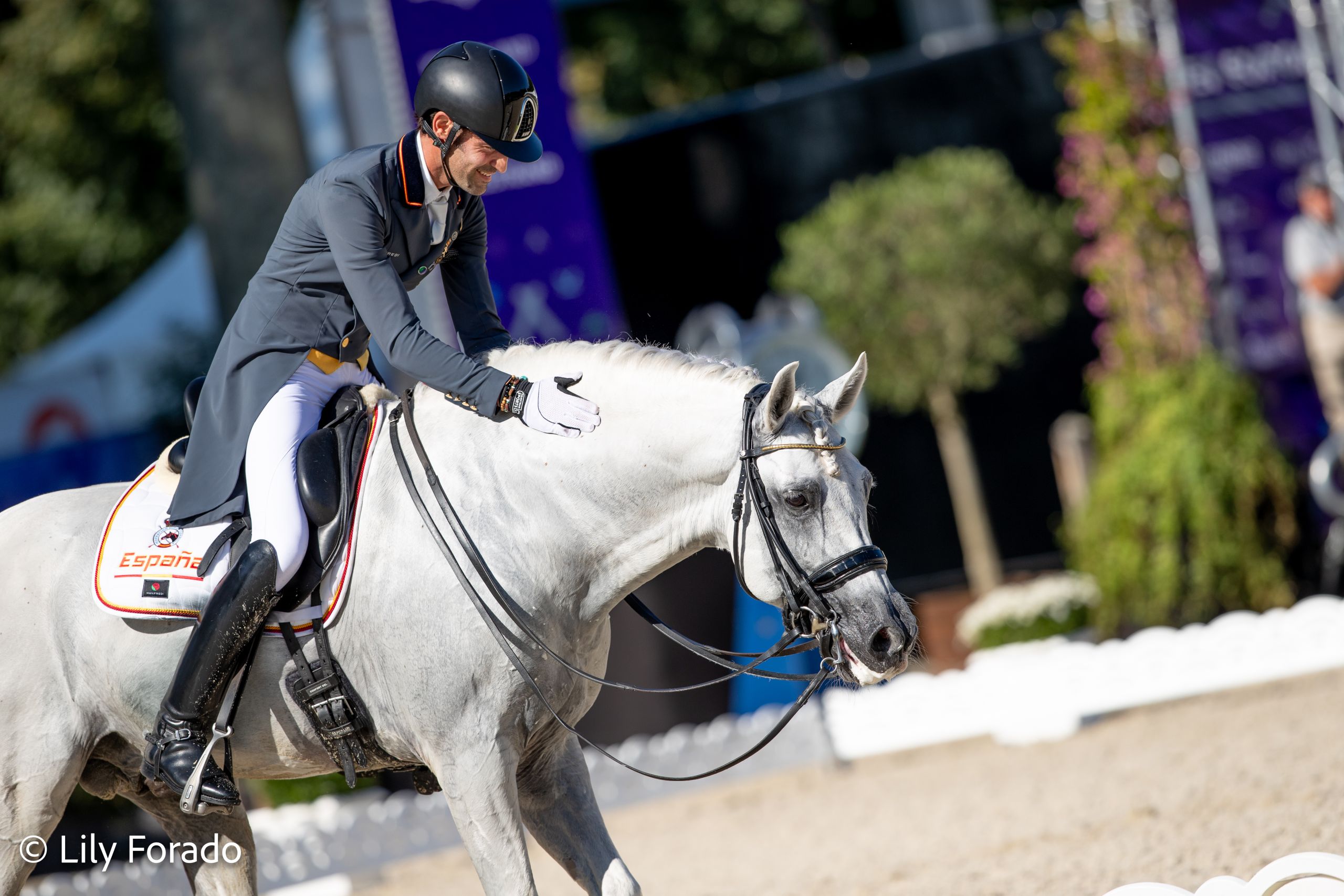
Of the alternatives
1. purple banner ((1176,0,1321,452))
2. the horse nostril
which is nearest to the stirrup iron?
the horse nostril

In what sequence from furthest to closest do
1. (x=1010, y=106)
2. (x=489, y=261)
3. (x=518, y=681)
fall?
(x=1010, y=106) < (x=489, y=261) < (x=518, y=681)

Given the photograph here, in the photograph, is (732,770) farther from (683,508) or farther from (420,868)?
(683,508)

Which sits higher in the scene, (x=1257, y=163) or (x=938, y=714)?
(x=1257, y=163)

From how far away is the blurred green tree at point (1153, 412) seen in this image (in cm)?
798

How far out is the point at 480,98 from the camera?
301 centimetres

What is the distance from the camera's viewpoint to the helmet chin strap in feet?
10.1

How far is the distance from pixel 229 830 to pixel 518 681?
4.03 feet

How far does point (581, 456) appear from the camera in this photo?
9.86ft

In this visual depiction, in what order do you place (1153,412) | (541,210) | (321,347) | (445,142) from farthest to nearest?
1. (1153,412)
2. (541,210)
3. (321,347)
4. (445,142)

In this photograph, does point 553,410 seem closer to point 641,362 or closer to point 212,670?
point 641,362

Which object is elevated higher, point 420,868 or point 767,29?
point 767,29

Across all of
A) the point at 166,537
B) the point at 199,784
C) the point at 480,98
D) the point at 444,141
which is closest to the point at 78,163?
the point at 166,537

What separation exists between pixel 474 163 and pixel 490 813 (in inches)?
60.6

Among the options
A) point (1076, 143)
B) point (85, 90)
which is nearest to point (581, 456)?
point (1076, 143)
